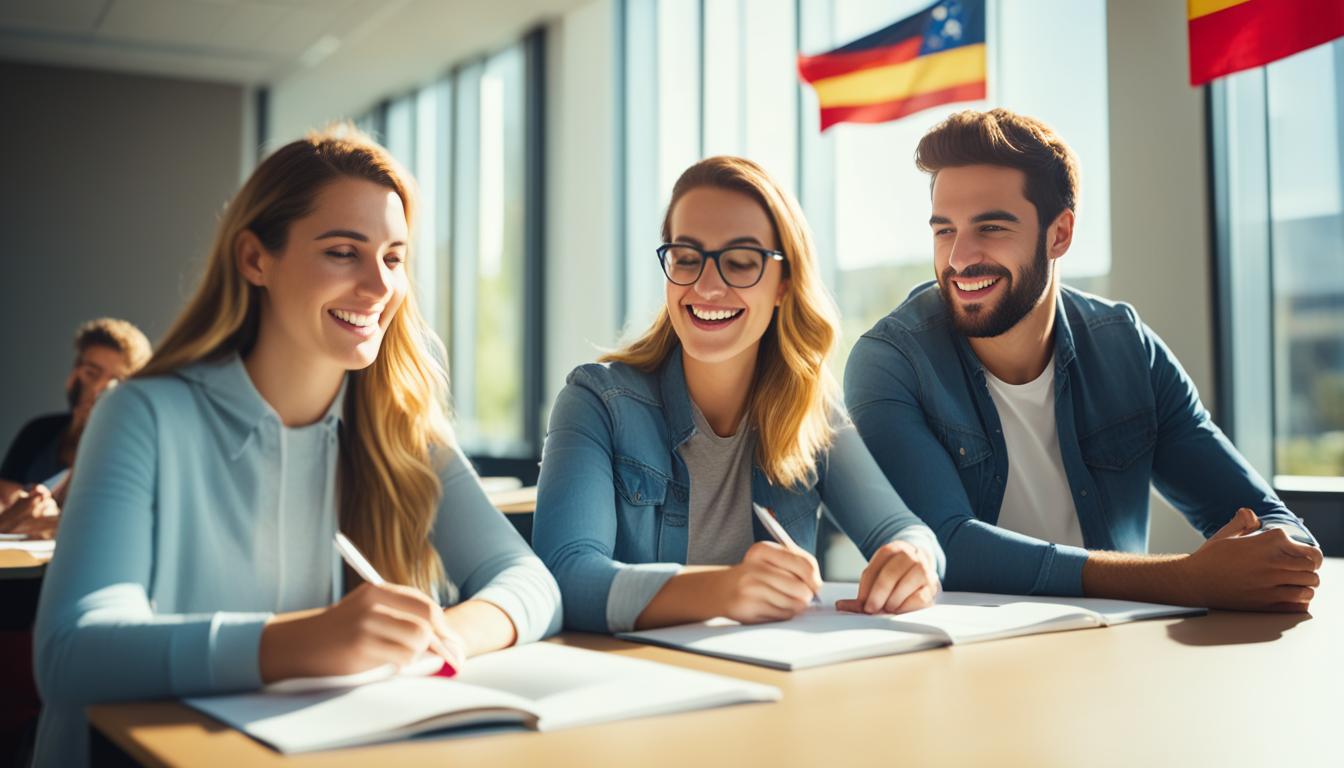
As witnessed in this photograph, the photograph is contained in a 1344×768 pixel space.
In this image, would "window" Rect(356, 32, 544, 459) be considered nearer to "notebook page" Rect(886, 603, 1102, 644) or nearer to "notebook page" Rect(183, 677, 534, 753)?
"notebook page" Rect(886, 603, 1102, 644)

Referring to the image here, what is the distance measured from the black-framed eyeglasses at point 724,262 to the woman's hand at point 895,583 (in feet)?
1.69

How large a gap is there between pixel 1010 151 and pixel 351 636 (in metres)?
1.46

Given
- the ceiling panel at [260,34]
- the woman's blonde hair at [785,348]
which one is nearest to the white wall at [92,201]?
the ceiling panel at [260,34]

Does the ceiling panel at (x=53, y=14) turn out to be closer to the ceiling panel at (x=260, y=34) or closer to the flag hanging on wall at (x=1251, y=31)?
the ceiling panel at (x=260, y=34)

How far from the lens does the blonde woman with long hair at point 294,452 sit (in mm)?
1188

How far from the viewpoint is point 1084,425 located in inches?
77.8

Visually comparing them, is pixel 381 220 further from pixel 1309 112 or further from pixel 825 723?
pixel 1309 112

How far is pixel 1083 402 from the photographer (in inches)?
78.3

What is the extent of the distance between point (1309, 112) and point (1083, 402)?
171cm

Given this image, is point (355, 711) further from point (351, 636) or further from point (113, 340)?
point (113, 340)

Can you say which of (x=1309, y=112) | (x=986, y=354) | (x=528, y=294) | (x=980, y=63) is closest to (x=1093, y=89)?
(x=980, y=63)

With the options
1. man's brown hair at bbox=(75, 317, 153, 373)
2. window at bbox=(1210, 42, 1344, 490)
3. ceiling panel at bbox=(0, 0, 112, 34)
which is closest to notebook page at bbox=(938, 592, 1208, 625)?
window at bbox=(1210, 42, 1344, 490)

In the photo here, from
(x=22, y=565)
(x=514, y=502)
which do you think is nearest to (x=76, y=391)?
(x=514, y=502)

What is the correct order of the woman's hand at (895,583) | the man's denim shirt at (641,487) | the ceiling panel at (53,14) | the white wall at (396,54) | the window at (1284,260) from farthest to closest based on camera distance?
the white wall at (396,54) → the ceiling panel at (53,14) → the window at (1284,260) → the man's denim shirt at (641,487) → the woman's hand at (895,583)
